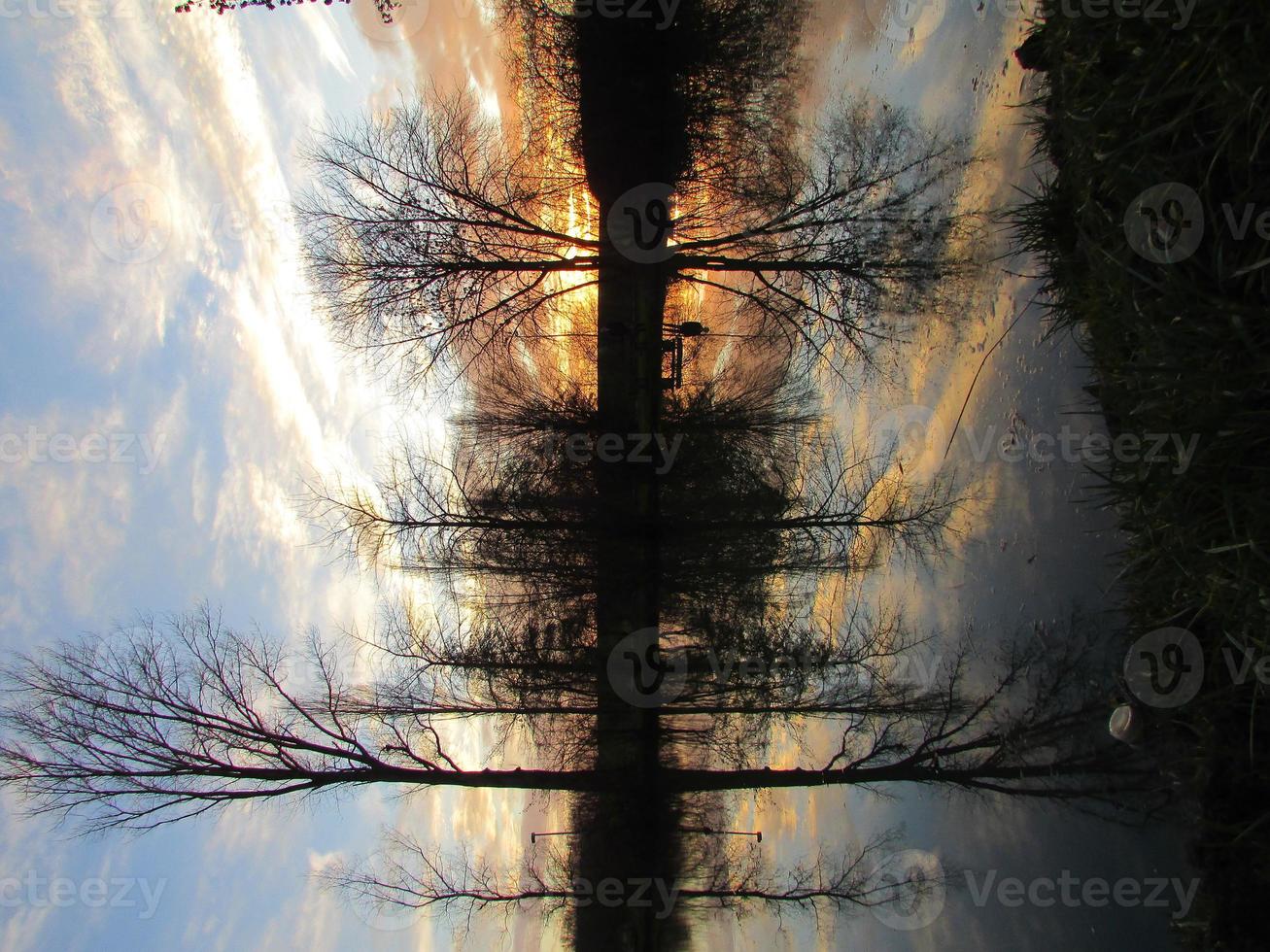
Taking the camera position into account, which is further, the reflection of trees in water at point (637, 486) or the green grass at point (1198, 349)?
the reflection of trees in water at point (637, 486)

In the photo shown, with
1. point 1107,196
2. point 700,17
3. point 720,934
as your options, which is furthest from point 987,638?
point 700,17

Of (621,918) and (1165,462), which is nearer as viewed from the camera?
(1165,462)

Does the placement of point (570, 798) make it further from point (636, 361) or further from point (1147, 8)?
point (1147, 8)

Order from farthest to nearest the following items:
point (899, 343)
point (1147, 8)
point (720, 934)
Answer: point (720, 934) → point (899, 343) → point (1147, 8)

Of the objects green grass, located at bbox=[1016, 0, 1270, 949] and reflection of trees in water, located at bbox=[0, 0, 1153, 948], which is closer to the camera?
green grass, located at bbox=[1016, 0, 1270, 949]

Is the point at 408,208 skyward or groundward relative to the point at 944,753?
skyward

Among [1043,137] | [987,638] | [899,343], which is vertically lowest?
[987,638]

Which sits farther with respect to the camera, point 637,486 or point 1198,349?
point 637,486

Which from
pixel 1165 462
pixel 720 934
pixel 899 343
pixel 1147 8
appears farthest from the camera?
pixel 720 934
